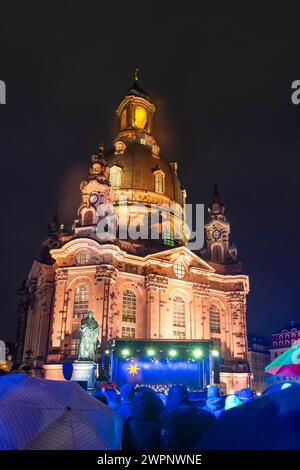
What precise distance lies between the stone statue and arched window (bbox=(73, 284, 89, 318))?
838 centimetres

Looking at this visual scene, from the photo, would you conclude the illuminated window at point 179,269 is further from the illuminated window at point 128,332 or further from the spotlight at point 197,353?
the spotlight at point 197,353

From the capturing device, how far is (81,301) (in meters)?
46.0

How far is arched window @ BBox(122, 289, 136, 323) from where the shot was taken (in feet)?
154

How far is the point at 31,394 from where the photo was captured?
18.6 feet

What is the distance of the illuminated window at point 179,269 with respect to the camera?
51.2 meters

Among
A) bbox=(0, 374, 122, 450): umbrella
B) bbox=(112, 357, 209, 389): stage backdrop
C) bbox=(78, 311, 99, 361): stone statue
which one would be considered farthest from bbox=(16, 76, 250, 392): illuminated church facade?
bbox=(0, 374, 122, 450): umbrella

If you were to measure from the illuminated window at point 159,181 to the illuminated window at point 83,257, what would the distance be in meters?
18.3

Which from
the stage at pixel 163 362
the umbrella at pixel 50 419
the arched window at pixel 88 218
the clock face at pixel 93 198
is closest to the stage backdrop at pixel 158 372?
the stage at pixel 163 362

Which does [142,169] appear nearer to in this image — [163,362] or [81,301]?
[81,301]

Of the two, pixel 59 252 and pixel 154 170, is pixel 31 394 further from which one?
pixel 154 170
